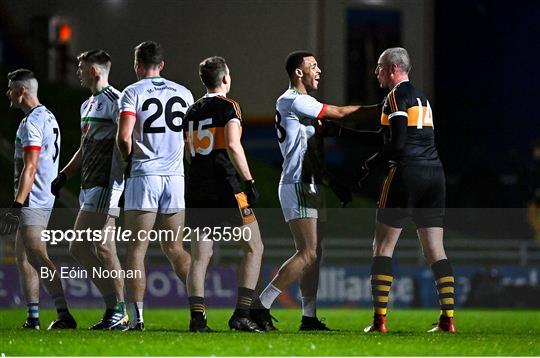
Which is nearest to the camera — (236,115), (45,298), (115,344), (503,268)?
(115,344)

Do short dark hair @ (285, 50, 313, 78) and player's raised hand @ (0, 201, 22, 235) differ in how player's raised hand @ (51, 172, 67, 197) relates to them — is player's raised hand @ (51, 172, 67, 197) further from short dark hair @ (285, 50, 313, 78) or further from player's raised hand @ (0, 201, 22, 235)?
short dark hair @ (285, 50, 313, 78)

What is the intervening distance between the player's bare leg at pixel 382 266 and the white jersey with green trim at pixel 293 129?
78 cm

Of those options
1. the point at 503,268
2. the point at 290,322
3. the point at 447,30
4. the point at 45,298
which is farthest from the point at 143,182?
the point at 447,30

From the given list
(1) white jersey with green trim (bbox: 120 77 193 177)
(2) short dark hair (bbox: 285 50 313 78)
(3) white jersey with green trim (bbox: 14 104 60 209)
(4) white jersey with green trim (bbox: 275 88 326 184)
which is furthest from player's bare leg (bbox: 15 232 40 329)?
(2) short dark hair (bbox: 285 50 313 78)

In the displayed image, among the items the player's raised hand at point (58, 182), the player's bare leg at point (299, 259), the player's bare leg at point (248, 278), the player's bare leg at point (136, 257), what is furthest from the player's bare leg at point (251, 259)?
the player's raised hand at point (58, 182)

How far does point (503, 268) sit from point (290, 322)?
275 inches

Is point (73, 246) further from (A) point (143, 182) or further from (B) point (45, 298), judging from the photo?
(B) point (45, 298)

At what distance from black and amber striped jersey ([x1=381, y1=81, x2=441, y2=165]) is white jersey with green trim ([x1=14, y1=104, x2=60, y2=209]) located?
8.59ft

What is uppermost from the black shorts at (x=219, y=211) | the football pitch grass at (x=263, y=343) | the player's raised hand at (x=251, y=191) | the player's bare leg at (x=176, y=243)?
the player's raised hand at (x=251, y=191)

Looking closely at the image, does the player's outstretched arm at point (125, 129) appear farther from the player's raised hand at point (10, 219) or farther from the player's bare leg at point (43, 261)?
the player's bare leg at point (43, 261)

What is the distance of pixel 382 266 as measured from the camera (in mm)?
9484

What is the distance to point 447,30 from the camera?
24.7 meters

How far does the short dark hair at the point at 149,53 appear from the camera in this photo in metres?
9.40

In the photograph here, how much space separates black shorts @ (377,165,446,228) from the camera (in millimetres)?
9430
